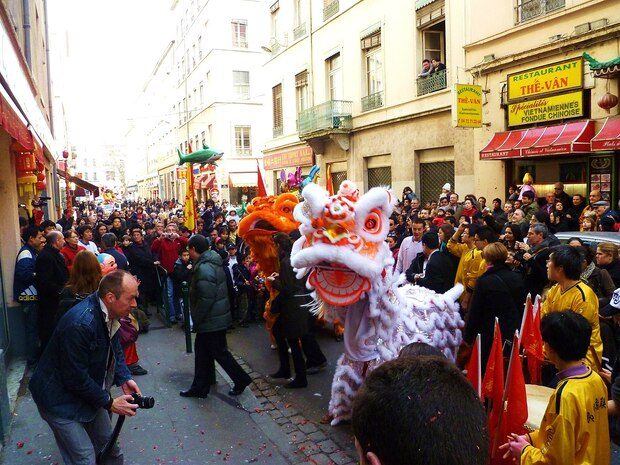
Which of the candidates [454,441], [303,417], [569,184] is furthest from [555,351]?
[569,184]

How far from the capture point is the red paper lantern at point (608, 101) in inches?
437

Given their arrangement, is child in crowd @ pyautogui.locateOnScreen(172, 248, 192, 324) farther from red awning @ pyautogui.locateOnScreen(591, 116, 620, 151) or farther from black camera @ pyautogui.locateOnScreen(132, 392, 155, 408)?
red awning @ pyautogui.locateOnScreen(591, 116, 620, 151)

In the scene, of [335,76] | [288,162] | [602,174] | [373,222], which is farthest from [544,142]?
[288,162]

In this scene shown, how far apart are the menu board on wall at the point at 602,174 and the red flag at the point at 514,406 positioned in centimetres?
940

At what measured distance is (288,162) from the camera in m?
27.0

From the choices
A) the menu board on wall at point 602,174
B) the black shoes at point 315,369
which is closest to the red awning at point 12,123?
the black shoes at point 315,369

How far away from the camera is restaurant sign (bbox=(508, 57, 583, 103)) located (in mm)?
12087

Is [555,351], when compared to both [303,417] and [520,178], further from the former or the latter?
[520,178]

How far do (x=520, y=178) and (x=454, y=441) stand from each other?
45.7 ft

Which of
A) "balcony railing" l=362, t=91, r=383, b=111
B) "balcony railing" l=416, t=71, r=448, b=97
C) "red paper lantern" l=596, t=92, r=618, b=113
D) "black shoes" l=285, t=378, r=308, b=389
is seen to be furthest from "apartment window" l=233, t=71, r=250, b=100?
"black shoes" l=285, t=378, r=308, b=389

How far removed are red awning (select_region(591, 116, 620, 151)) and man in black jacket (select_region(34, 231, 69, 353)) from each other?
10.5 m

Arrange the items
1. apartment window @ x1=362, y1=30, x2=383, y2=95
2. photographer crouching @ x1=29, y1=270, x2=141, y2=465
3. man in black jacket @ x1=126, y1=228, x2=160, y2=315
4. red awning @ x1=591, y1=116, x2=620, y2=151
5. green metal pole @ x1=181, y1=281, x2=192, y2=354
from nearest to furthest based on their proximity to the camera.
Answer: photographer crouching @ x1=29, y1=270, x2=141, y2=465
green metal pole @ x1=181, y1=281, x2=192, y2=354
man in black jacket @ x1=126, y1=228, x2=160, y2=315
red awning @ x1=591, y1=116, x2=620, y2=151
apartment window @ x1=362, y1=30, x2=383, y2=95

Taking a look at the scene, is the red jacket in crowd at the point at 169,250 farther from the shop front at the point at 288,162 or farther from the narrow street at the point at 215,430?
the shop front at the point at 288,162

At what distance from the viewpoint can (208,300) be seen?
19.2ft
